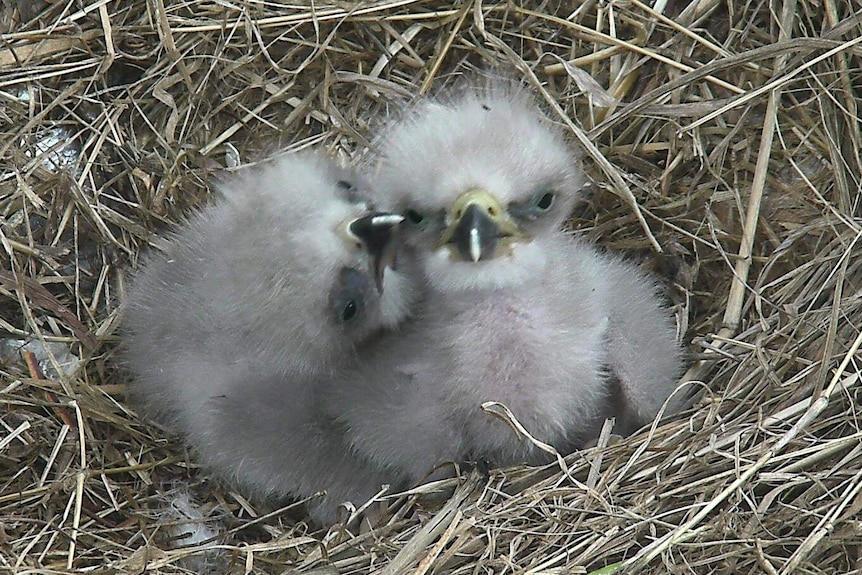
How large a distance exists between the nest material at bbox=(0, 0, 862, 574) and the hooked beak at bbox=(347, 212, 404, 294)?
1.75 feet

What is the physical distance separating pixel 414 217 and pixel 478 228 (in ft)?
0.71

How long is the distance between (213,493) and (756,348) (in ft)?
4.72

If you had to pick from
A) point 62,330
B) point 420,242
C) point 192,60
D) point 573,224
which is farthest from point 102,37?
point 573,224

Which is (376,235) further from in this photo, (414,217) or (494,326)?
(494,326)

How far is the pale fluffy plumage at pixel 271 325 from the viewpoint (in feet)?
6.83

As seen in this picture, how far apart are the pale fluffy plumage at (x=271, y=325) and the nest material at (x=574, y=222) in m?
0.17

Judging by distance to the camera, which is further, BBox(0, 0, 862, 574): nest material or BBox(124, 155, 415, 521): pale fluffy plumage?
BBox(124, 155, 415, 521): pale fluffy plumage

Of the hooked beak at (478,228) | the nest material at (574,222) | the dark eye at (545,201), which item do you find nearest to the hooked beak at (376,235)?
the hooked beak at (478,228)

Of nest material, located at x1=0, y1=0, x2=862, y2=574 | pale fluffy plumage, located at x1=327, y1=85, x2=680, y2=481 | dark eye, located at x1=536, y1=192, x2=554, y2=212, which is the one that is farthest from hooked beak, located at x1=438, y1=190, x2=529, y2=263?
nest material, located at x1=0, y1=0, x2=862, y2=574

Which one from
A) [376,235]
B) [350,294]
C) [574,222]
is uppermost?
[376,235]

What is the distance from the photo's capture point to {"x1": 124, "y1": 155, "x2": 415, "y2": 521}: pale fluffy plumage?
2.08 metres

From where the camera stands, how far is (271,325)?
7.02 ft

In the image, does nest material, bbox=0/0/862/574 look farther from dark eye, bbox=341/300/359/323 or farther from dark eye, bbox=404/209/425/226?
dark eye, bbox=404/209/425/226

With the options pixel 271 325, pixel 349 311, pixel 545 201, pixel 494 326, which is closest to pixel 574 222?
pixel 545 201
